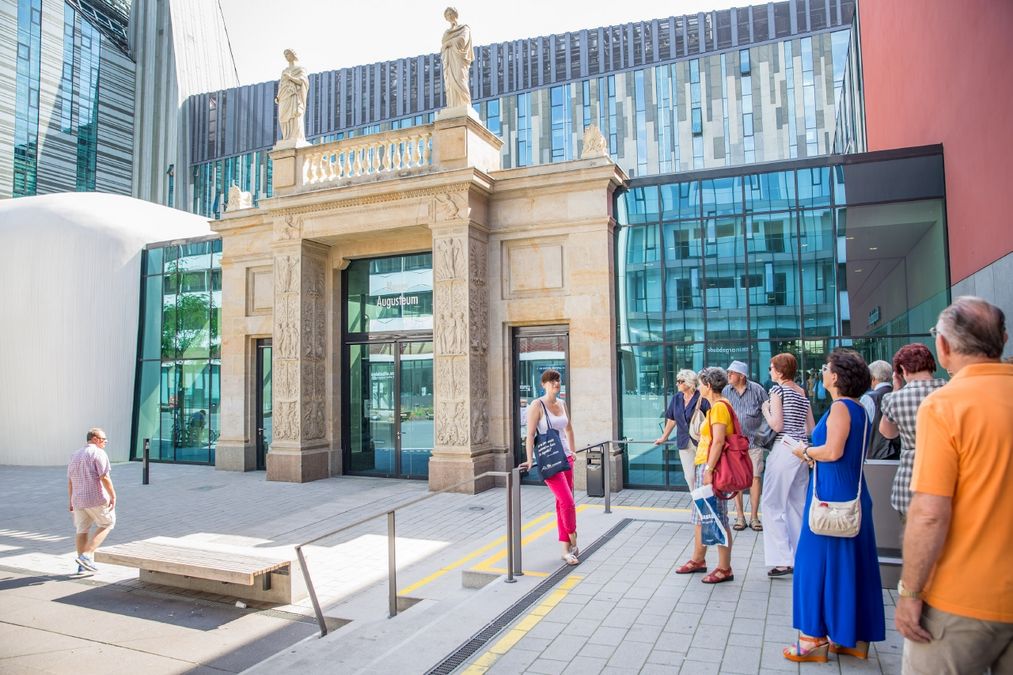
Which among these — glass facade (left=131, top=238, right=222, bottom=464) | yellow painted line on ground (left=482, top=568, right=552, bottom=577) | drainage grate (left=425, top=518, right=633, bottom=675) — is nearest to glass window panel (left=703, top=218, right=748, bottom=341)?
drainage grate (left=425, top=518, right=633, bottom=675)

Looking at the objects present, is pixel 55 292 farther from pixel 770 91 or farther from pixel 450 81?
pixel 770 91

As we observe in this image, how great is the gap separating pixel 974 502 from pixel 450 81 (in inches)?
506

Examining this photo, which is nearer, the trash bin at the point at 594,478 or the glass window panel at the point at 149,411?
the trash bin at the point at 594,478

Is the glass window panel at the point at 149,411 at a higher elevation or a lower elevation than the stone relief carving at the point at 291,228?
lower

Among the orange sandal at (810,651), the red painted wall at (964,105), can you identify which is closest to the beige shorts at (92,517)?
the orange sandal at (810,651)

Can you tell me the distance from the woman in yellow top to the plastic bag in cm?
4

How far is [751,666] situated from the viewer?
4324 millimetres

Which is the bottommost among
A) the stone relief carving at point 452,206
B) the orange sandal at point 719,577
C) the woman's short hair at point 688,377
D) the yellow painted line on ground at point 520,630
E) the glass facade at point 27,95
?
the yellow painted line on ground at point 520,630

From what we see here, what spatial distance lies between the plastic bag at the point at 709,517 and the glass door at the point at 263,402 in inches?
Result: 516

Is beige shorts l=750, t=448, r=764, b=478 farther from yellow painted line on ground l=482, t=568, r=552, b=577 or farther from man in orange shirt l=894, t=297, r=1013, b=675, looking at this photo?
man in orange shirt l=894, t=297, r=1013, b=675

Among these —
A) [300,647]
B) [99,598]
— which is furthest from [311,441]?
[300,647]

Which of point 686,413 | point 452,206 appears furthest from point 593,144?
point 686,413

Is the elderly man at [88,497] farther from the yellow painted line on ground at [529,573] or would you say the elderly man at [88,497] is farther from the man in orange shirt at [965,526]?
the man in orange shirt at [965,526]

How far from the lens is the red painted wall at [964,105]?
340 inches
